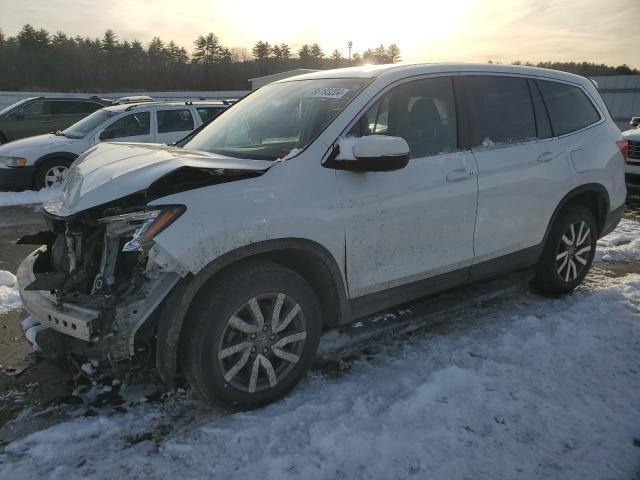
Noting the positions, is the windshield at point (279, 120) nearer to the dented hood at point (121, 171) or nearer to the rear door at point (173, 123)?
the dented hood at point (121, 171)

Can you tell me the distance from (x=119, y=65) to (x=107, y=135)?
61.1 meters

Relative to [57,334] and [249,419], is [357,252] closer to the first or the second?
[249,419]

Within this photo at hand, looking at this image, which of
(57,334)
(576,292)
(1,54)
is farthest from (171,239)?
(1,54)

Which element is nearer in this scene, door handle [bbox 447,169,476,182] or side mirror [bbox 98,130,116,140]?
door handle [bbox 447,169,476,182]

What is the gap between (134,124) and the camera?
956 centimetres

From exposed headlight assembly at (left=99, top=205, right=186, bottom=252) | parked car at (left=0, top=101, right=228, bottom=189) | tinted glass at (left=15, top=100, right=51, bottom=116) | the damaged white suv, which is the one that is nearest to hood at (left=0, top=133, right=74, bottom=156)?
parked car at (left=0, top=101, right=228, bottom=189)

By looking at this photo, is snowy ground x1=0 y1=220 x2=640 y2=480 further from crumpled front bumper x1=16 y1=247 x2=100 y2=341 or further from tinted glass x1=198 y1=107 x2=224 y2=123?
tinted glass x1=198 y1=107 x2=224 y2=123

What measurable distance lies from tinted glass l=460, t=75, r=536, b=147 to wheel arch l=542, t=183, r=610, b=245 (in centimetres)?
67

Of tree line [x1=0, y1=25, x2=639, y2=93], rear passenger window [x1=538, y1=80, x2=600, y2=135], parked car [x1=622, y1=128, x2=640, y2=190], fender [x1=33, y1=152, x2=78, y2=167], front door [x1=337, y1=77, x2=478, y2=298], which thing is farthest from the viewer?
tree line [x1=0, y1=25, x2=639, y2=93]

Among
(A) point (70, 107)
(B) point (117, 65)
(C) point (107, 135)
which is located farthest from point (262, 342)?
(B) point (117, 65)

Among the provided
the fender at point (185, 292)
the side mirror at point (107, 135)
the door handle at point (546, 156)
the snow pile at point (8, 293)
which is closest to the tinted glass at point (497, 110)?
the door handle at point (546, 156)

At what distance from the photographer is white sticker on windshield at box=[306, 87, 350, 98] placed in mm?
3191

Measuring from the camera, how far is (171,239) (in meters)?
2.37

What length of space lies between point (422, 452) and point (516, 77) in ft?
9.94
